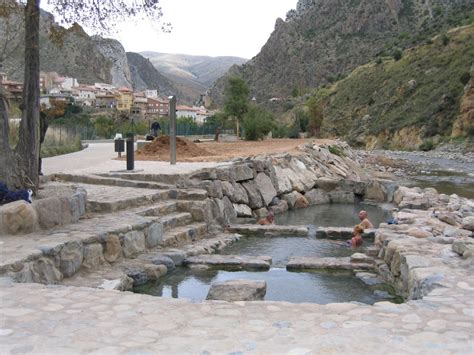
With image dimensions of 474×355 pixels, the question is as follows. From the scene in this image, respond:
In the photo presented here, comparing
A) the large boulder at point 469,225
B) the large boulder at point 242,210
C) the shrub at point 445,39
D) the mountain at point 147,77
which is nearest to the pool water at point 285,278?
the large boulder at point 469,225

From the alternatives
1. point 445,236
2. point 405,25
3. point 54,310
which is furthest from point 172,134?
point 405,25

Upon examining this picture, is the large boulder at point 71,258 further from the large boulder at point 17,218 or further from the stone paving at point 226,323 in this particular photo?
the large boulder at point 17,218

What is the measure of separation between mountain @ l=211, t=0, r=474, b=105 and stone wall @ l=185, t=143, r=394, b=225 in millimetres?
61009

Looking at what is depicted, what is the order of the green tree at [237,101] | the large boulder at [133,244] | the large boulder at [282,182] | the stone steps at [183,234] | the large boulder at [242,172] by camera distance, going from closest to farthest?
the large boulder at [133,244] < the stone steps at [183,234] < the large boulder at [242,172] < the large boulder at [282,182] < the green tree at [237,101]

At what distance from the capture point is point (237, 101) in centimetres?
3594

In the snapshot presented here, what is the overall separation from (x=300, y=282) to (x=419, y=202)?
791 centimetres

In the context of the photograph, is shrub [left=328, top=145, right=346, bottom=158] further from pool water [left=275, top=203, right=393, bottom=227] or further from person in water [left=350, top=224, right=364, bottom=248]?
person in water [left=350, top=224, right=364, bottom=248]

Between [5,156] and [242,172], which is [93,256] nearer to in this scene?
[5,156]

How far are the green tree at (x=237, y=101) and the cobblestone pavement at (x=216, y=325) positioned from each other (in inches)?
1217

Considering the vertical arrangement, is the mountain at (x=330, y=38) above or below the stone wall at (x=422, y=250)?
above

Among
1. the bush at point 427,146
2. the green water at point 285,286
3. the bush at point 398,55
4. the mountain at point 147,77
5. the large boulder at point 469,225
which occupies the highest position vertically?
the mountain at point 147,77

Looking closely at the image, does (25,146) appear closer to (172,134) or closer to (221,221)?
(221,221)

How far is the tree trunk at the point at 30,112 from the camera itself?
8.80m

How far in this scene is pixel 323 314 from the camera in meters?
4.85
